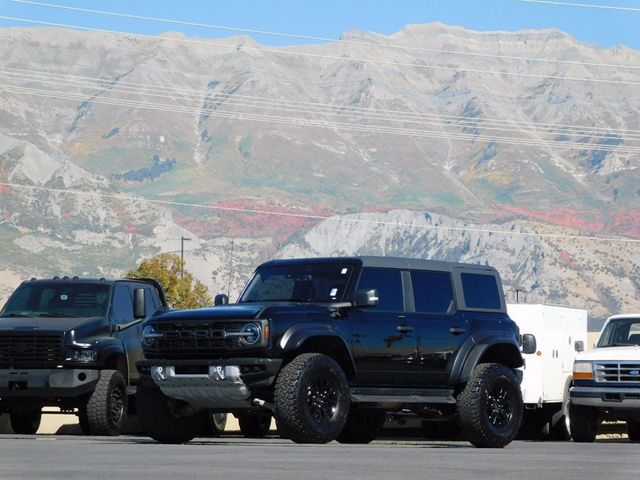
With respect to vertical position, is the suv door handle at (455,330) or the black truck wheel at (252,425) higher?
the suv door handle at (455,330)

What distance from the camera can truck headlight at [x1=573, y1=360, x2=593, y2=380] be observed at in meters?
23.4

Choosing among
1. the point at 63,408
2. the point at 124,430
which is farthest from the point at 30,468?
the point at 124,430

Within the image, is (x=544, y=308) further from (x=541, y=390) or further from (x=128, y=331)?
(x=128, y=331)

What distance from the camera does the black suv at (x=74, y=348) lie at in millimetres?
22672

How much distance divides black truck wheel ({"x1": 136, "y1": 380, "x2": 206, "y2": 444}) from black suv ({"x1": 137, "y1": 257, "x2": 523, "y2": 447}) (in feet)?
0.06

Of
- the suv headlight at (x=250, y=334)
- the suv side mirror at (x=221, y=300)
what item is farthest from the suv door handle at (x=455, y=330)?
the suv headlight at (x=250, y=334)

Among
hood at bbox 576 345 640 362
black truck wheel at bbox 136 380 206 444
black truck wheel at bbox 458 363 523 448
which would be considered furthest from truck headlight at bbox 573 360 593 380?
black truck wheel at bbox 136 380 206 444

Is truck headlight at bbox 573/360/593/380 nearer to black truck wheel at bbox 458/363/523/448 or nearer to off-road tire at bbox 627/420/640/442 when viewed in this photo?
off-road tire at bbox 627/420/640/442

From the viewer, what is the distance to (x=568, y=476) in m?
12.1

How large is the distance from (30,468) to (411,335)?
733cm

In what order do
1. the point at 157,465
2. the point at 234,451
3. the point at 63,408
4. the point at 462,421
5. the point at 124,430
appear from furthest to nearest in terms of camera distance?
1. the point at 124,430
2. the point at 63,408
3. the point at 462,421
4. the point at 234,451
5. the point at 157,465

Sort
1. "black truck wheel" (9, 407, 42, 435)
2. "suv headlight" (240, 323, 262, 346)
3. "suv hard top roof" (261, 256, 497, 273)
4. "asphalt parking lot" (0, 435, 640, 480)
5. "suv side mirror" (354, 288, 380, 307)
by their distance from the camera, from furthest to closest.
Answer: "black truck wheel" (9, 407, 42, 435) < "suv hard top roof" (261, 256, 497, 273) < "suv side mirror" (354, 288, 380, 307) < "suv headlight" (240, 323, 262, 346) < "asphalt parking lot" (0, 435, 640, 480)

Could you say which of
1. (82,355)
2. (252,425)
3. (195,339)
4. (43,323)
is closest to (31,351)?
(43,323)

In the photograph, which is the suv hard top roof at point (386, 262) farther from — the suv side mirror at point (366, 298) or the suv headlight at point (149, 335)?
the suv headlight at point (149, 335)
